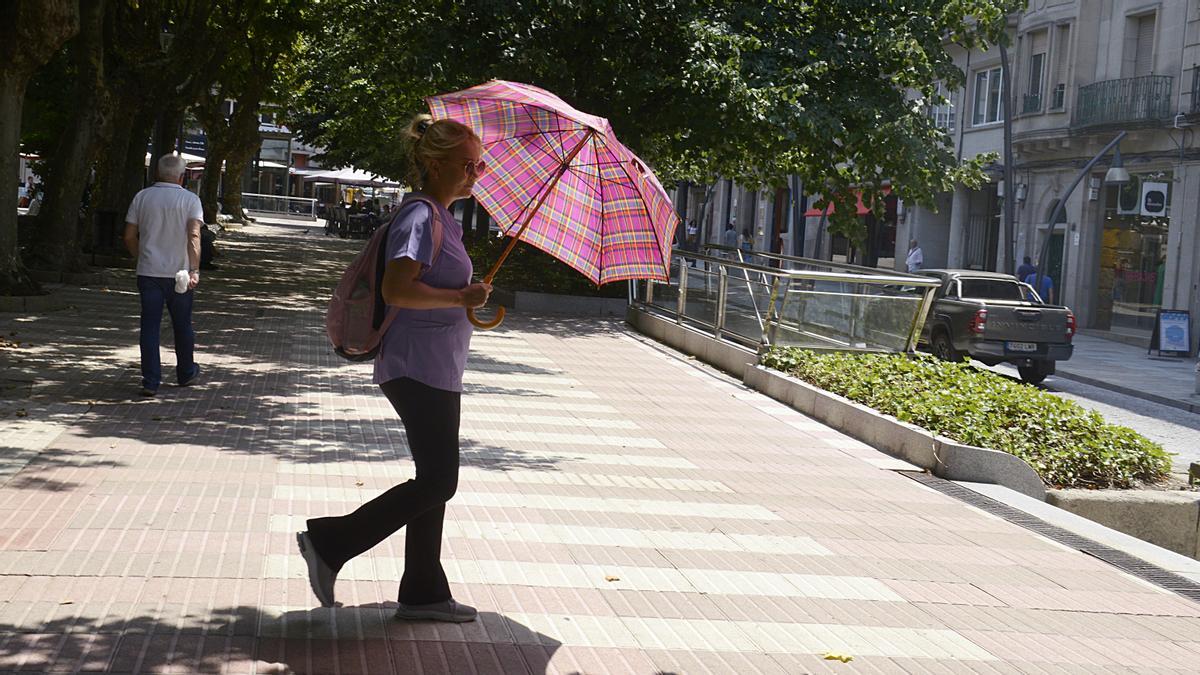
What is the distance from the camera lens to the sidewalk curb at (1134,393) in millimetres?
19758

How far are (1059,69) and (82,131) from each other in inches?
1029

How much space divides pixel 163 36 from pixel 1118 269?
22.8m

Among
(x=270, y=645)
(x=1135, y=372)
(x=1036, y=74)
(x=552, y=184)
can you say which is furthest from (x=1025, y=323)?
(x=1036, y=74)

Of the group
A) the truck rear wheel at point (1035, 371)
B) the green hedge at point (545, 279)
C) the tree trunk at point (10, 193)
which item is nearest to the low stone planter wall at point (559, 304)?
the green hedge at point (545, 279)

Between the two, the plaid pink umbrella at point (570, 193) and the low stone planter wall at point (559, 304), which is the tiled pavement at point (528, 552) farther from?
the low stone planter wall at point (559, 304)

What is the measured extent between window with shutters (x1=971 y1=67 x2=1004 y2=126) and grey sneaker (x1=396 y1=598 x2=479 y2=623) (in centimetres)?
3754

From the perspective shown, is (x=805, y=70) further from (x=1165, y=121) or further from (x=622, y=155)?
(x=622, y=155)

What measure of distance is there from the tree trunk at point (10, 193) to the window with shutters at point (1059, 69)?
27.7 meters

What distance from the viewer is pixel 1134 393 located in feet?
69.5

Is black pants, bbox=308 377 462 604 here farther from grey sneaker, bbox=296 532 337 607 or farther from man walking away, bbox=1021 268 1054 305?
man walking away, bbox=1021 268 1054 305

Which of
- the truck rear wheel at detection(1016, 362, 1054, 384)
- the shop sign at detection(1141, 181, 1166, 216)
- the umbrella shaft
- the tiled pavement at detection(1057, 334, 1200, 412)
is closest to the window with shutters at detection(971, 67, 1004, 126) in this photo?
the shop sign at detection(1141, 181, 1166, 216)

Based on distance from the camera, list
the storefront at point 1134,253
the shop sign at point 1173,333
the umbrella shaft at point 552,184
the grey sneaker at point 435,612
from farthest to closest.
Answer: the storefront at point 1134,253, the shop sign at point 1173,333, the umbrella shaft at point 552,184, the grey sneaker at point 435,612

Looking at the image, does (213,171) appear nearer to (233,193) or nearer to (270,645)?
(233,193)

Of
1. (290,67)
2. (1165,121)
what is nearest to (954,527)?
(1165,121)
